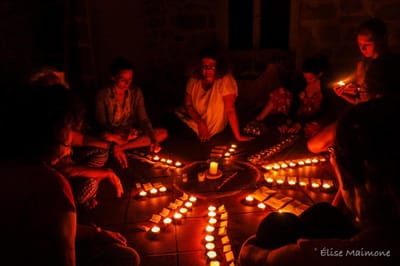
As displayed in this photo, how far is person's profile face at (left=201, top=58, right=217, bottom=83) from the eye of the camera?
4008 millimetres

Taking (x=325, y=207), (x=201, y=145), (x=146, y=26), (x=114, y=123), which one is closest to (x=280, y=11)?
(x=146, y=26)

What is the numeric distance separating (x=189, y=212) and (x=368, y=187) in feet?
6.06

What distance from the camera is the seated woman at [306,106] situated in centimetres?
434

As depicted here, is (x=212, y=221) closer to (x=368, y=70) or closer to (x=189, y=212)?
(x=189, y=212)

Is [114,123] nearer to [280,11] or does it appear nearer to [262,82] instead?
[262,82]

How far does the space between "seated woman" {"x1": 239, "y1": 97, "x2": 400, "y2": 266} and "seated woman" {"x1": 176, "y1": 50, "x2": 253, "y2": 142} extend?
2.81 metres

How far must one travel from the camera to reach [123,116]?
4098 millimetres

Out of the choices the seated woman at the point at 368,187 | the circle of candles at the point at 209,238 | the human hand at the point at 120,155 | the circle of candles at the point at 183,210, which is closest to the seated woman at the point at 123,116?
the human hand at the point at 120,155

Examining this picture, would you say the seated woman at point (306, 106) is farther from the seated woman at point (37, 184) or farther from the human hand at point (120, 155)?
the seated woman at point (37, 184)

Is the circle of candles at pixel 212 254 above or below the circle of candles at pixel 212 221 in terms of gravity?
below

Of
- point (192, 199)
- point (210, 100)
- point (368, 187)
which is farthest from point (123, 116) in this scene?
point (368, 187)

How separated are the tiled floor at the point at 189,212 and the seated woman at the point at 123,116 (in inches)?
8.2

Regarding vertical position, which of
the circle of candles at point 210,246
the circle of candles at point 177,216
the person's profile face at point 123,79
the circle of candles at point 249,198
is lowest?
the circle of candles at point 210,246

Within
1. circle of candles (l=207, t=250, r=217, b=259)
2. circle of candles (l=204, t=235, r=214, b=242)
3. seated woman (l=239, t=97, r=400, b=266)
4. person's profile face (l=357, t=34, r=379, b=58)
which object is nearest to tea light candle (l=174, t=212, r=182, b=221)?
circle of candles (l=204, t=235, r=214, b=242)
